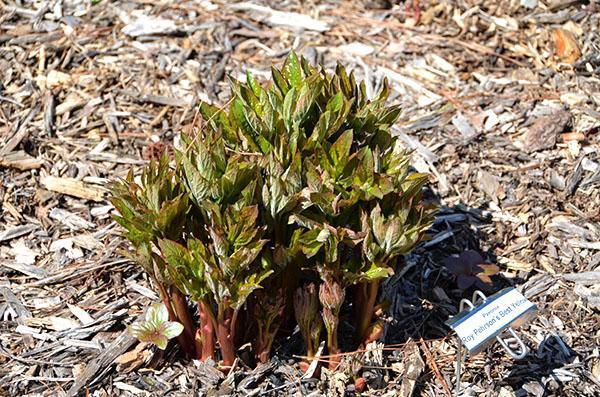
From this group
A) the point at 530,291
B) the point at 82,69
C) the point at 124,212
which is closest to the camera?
the point at 124,212

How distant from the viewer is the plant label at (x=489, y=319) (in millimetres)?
2406

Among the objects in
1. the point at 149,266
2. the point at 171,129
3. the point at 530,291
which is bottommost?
the point at 530,291

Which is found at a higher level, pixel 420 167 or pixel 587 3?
pixel 587 3

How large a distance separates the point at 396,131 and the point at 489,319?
1623 mm

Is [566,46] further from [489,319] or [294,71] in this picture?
[489,319]

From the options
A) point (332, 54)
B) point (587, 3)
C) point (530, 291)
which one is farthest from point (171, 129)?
point (587, 3)

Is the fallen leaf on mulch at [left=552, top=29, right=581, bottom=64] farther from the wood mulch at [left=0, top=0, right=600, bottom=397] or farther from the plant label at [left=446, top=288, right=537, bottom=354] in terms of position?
the plant label at [left=446, top=288, right=537, bottom=354]

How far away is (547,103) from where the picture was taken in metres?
4.07

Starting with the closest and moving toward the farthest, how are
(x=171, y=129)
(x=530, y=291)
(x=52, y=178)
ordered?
(x=530, y=291)
(x=52, y=178)
(x=171, y=129)

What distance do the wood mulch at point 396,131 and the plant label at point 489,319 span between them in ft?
1.61

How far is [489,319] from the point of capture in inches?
96.3

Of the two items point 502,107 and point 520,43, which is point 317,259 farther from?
point 520,43

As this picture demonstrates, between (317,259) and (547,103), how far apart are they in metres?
2.03

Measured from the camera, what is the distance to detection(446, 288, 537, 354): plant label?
2406 mm
